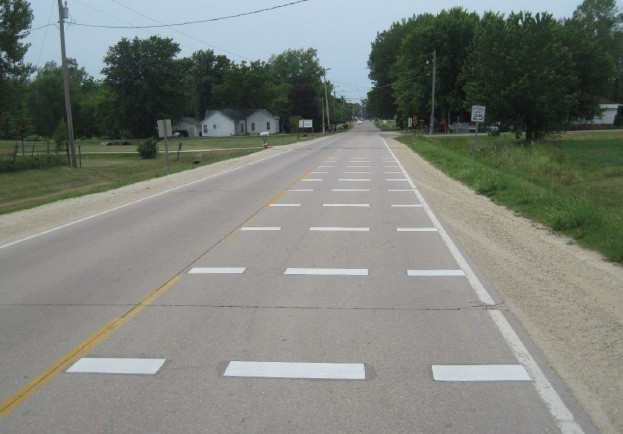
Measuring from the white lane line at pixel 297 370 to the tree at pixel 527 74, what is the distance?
44.6 meters

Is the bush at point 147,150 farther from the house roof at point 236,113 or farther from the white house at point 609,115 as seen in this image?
the white house at point 609,115

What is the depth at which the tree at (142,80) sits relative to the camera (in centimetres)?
9488

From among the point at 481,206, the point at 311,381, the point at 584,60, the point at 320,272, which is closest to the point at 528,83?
the point at 584,60

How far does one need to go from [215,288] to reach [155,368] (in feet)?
8.40

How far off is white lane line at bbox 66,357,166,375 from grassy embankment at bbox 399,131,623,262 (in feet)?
21.9

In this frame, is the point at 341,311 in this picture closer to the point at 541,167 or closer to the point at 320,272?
the point at 320,272

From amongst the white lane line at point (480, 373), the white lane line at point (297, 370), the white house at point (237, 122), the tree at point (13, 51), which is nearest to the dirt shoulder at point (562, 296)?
the white lane line at point (480, 373)

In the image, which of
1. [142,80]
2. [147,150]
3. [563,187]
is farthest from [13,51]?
[142,80]

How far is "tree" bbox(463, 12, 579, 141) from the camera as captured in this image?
152ft

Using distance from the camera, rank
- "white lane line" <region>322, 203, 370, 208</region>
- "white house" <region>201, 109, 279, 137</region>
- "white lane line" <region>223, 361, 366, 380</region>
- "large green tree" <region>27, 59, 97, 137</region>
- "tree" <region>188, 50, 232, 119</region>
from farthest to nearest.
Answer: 1. "tree" <region>188, 50, 232, 119</region>
2. "white house" <region>201, 109, 279, 137</region>
3. "large green tree" <region>27, 59, 97, 137</region>
4. "white lane line" <region>322, 203, 370, 208</region>
5. "white lane line" <region>223, 361, 366, 380</region>

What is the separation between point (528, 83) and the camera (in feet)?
150

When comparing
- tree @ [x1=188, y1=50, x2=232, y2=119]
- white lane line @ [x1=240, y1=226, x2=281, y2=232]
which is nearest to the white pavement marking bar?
white lane line @ [x1=240, y1=226, x2=281, y2=232]

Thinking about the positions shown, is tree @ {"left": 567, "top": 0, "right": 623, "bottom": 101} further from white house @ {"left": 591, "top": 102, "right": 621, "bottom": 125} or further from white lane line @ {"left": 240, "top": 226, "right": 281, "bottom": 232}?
white lane line @ {"left": 240, "top": 226, "right": 281, "bottom": 232}

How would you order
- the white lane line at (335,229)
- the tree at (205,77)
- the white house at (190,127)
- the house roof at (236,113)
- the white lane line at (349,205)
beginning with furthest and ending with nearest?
1. the tree at (205,77)
2. the white house at (190,127)
3. the house roof at (236,113)
4. the white lane line at (349,205)
5. the white lane line at (335,229)
